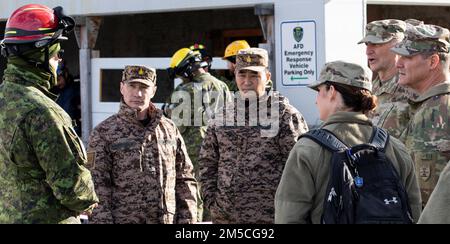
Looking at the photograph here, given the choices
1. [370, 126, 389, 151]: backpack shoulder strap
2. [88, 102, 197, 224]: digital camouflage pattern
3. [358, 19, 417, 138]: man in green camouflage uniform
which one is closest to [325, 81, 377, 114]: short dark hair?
[370, 126, 389, 151]: backpack shoulder strap

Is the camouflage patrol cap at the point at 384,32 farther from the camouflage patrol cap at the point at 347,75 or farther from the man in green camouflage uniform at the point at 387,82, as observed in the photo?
the camouflage patrol cap at the point at 347,75

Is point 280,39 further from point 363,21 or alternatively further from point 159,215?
point 159,215

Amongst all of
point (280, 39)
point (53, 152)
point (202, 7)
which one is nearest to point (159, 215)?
point (53, 152)

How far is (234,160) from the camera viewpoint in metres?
5.98

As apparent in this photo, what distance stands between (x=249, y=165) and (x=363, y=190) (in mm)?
1953

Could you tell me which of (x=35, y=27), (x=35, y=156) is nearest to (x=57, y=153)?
(x=35, y=156)

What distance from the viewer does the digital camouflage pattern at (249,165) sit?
5918 millimetres

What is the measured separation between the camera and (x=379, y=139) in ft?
14.1

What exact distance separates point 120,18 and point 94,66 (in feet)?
14.7

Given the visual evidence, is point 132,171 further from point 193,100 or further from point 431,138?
point 193,100

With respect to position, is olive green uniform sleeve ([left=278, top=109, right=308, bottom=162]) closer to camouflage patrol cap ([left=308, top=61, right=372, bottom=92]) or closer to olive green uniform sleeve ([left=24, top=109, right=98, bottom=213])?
camouflage patrol cap ([left=308, top=61, right=372, bottom=92])

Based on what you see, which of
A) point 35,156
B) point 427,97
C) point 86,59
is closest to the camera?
point 35,156

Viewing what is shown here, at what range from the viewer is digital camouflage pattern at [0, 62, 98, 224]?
4.43 metres

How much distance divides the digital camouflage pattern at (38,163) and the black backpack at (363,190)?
128 centimetres
